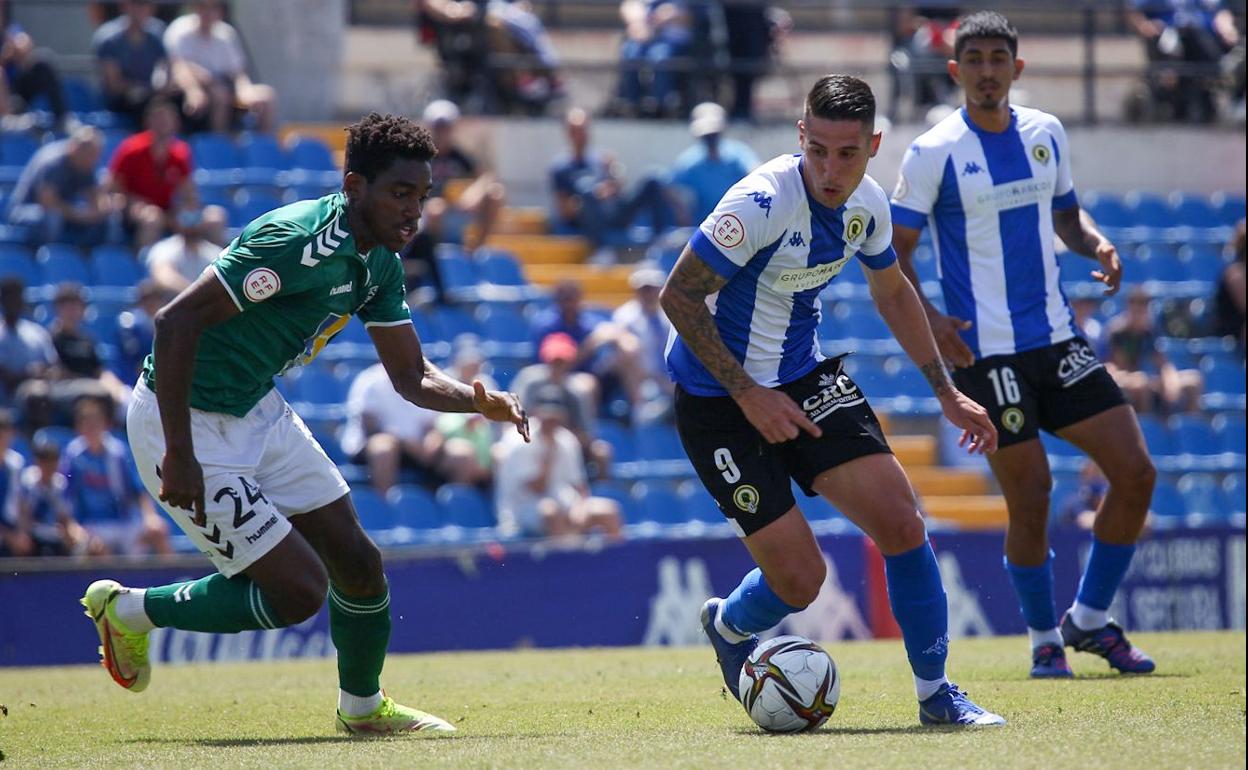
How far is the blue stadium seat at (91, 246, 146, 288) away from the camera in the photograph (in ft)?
47.0

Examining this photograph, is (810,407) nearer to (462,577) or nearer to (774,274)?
(774,274)

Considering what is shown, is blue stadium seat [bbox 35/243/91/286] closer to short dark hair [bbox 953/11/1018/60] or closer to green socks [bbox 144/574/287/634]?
green socks [bbox 144/574/287/634]

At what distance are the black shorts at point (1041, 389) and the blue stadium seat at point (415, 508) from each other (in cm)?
586

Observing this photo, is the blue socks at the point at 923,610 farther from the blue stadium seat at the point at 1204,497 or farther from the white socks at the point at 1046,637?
the blue stadium seat at the point at 1204,497

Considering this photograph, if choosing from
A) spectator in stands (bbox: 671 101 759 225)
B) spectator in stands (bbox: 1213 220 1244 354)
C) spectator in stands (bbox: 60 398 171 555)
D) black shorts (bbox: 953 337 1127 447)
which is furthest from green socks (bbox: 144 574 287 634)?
spectator in stands (bbox: 1213 220 1244 354)

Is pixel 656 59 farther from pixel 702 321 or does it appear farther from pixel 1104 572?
pixel 702 321

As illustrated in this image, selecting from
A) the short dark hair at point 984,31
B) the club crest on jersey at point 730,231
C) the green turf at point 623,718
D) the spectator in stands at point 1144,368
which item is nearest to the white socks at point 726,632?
the green turf at point 623,718

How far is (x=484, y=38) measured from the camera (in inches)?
705

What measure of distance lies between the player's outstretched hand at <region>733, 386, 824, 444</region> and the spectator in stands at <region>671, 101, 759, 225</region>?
412 inches

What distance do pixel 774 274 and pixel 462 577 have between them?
6.18 metres

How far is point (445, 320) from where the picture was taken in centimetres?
1524

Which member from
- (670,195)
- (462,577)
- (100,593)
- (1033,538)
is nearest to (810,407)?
(1033,538)

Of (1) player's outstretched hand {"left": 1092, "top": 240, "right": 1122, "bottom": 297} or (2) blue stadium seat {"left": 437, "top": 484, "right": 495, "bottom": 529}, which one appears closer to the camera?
(1) player's outstretched hand {"left": 1092, "top": 240, "right": 1122, "bottom": 297}

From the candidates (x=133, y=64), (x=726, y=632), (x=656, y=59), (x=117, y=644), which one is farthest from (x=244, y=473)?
(x=656, y=59)
